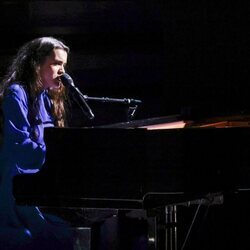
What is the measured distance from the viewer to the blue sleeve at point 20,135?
3.01 metres

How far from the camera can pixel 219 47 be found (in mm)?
4508

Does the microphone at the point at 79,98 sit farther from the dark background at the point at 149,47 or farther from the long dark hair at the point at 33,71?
the dark background at the point at 149,47

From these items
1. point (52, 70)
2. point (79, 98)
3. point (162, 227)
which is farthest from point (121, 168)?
point (52, 70)

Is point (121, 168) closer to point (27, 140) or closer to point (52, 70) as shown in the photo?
point (27, 140)

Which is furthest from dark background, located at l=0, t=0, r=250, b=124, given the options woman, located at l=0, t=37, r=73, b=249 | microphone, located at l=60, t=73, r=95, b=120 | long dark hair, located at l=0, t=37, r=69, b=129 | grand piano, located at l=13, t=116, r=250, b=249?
grand piano, located at l=13, t=116, r=250, b=249

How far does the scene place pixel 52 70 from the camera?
3.35m

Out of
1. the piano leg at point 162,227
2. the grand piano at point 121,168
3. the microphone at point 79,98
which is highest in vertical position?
the microphone at point 79,98

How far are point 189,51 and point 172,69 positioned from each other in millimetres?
179

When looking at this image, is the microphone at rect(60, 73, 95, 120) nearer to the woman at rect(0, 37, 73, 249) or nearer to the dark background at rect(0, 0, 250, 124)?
the woman at rect(0, 37, 73, 249)

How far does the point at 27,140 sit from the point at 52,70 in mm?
492

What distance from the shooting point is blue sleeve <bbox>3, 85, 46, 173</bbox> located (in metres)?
3.01

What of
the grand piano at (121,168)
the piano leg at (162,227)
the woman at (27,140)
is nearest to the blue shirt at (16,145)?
the woman at (27,140)

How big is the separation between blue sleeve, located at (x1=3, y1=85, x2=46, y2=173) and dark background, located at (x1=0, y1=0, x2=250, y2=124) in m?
1.34

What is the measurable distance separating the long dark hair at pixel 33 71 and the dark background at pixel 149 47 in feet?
3.14
